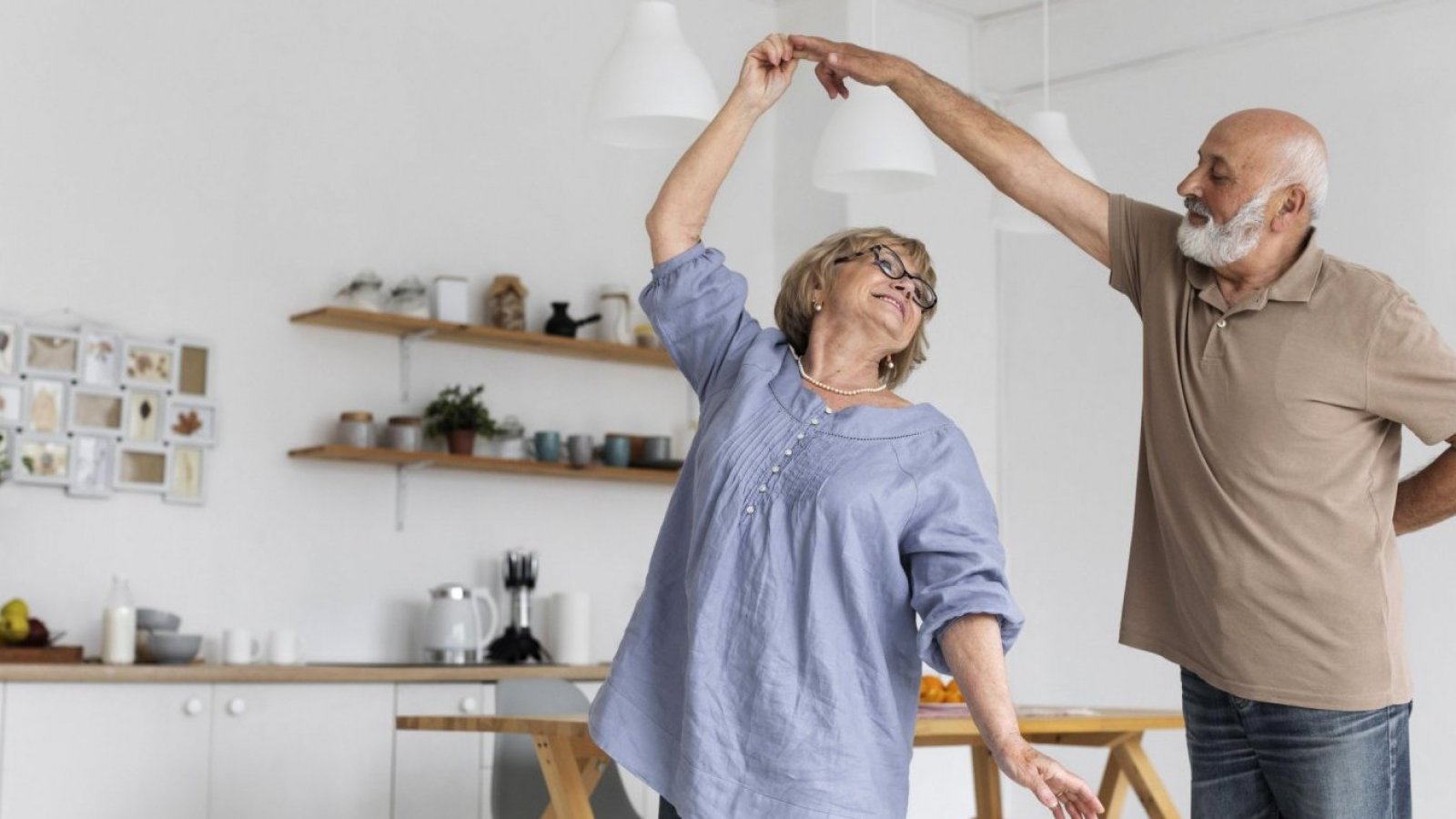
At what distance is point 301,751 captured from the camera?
14.8 ft

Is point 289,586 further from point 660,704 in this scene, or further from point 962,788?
point 660,704

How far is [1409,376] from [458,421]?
3.48 m

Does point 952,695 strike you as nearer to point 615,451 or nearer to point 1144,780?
point 1144,780

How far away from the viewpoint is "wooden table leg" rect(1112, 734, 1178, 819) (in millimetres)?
4121

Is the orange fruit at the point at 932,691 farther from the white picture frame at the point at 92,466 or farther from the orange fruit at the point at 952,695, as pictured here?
the white picture frame at the point at 92,466

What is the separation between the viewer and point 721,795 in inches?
83.6

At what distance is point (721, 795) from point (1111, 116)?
4747 mm

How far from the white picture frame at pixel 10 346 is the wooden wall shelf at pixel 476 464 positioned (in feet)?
2.68

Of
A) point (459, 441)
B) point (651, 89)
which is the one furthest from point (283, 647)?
point (651, 89)

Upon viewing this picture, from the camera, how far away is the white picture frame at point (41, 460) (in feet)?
15.3

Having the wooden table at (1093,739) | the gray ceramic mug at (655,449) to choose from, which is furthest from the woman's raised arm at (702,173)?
the gray ceramic mug at (655,449)

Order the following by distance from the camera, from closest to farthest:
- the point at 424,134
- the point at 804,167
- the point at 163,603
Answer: the point at 163,603, the point at 424,134, the point at 804,167

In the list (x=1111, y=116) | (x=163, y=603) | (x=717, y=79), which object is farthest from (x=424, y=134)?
(x=1111, y=116)

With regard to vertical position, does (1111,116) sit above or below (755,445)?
above
